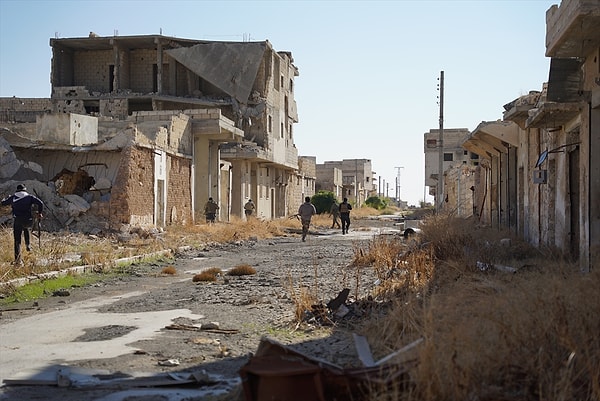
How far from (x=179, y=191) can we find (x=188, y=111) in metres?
4.50

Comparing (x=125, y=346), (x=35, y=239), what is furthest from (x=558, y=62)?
(x=35, y=239)

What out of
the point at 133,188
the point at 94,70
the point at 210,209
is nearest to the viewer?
the point at 133,188

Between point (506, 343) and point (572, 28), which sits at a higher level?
point (572, 28)

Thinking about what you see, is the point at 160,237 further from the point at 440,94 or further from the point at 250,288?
the point at 440,94

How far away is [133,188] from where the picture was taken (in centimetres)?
2253

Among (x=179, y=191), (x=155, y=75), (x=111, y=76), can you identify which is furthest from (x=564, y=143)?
(x=111, y=76)

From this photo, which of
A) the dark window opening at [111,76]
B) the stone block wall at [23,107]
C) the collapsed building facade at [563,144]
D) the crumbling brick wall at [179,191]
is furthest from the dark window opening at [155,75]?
the collapsed building facade at [563,144]

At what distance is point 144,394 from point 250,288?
6678mm

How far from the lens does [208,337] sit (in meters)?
7.84

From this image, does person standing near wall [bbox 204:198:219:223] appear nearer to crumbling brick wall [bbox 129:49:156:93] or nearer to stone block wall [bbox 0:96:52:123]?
stone block wall [bbox 0:96:52:123]

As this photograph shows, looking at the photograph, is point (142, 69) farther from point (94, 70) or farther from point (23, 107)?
point (23, 107)

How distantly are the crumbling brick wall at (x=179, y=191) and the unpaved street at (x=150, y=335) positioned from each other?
13.2m

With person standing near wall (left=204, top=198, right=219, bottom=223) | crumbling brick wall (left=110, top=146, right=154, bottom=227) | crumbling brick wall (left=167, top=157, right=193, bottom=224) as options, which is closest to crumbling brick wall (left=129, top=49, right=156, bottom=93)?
crumbling brick wall (left=167, top=157, right=193, bottom=224)

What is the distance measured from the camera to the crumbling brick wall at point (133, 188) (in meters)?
22.0
